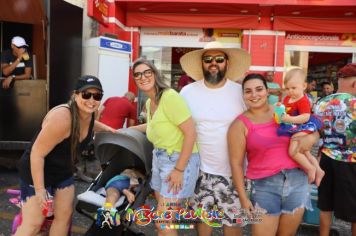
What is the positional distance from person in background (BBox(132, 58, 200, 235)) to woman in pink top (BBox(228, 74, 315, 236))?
330 mm

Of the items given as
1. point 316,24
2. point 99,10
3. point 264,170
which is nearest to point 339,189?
point 264,170

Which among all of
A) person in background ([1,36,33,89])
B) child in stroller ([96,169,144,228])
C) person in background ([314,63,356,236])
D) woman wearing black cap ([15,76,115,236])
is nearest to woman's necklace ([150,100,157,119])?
woman wearing black cap ([15,76,115,236])

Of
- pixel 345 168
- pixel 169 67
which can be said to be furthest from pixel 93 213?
pixel 169 67

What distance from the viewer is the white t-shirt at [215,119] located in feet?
9.10

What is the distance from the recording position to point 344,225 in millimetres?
4449

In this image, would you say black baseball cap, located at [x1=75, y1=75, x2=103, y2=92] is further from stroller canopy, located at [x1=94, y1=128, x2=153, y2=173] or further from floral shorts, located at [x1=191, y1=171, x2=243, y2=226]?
floral shorts, located at [x1=191, y1=171, x2=243, y2=226]

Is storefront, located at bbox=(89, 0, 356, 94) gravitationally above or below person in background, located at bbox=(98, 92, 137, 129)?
above

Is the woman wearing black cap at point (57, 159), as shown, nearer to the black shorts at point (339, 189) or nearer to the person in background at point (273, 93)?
the person in background at point (273, 93)

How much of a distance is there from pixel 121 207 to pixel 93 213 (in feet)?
0.82

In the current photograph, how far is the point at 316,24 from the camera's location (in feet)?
32.7

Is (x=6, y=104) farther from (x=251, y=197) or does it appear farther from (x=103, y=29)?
(x=251, y=197)

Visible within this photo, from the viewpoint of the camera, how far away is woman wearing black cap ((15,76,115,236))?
2619 millimetres

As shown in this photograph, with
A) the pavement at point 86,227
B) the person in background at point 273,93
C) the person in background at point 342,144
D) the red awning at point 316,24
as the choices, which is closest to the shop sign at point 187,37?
the red awning at point 316,24

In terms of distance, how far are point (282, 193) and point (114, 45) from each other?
6233 millimetres
